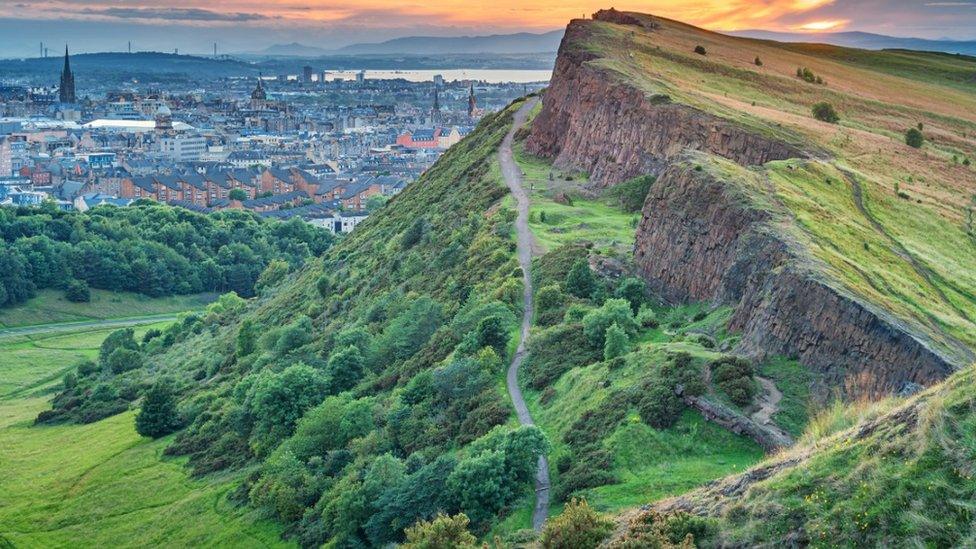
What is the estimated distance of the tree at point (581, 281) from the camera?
4291 cm

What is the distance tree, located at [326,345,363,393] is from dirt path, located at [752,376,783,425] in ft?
71.5

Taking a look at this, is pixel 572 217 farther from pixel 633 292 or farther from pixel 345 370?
pixel 633 292

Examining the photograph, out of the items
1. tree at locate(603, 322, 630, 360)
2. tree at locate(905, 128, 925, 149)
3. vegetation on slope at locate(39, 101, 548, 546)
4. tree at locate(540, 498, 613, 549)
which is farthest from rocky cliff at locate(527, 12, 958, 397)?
tree at locate(905, 128, 925, 149)

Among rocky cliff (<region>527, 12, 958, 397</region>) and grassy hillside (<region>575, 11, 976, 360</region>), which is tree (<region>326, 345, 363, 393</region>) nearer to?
rocky cliff (<region>527, 12, 958, 397</region>)

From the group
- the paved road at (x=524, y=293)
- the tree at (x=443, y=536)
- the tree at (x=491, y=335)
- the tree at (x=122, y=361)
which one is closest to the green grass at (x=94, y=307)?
the tree at (x=122, y=361)

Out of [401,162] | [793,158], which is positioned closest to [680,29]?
[793,158]

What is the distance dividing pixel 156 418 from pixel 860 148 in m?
34.4

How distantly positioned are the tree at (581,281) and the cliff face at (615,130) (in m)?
7.24

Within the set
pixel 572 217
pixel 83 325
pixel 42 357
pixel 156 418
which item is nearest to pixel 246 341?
pixel 156 418

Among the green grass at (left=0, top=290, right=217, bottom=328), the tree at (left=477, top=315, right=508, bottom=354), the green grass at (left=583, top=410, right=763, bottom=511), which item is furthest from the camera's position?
the green grass at (left=0, top=290, right=217, bottom=328)

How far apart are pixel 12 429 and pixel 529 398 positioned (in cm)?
3858

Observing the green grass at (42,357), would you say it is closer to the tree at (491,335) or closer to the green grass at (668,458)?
the tree at (491,335)

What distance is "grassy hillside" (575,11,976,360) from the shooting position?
33.8 meters

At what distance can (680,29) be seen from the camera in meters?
95.4
